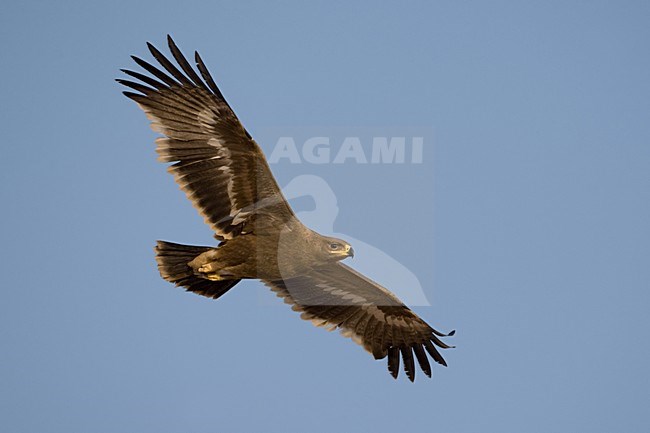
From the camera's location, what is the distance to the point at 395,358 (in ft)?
43.8

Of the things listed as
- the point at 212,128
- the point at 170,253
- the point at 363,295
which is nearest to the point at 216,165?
the point at 212,128

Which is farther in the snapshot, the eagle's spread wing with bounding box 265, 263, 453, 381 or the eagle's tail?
the eagle's spread wing with bounding box 265, 263, 453, 381

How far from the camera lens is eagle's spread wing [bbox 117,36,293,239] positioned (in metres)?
11.5

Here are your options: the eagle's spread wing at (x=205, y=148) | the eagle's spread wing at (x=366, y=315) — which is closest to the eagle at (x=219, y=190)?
the eagle's spread wing at (x=205, y=148)

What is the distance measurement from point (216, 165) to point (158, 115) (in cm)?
94

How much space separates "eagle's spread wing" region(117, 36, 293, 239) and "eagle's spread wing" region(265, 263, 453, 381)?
5.95 feet

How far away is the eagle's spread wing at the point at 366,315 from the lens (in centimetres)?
1327

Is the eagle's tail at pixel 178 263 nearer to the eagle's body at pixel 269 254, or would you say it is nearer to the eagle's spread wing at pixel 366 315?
the eagle's body at pixel 269 254

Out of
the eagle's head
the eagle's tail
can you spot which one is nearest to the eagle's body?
the eagle's head

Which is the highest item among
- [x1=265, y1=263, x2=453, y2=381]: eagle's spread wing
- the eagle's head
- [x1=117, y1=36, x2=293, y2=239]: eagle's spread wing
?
[x1=117, y1=36, x2=293, y2=239]: eagle's spread wing

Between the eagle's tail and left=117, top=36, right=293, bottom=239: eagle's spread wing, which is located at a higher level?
left=117, top=36, right=293, bottom=239: eagle's spread wing

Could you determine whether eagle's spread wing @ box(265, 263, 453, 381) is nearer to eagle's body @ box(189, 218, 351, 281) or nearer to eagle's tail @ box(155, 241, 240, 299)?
eagle's body @ box(189, 218, 351, 281)

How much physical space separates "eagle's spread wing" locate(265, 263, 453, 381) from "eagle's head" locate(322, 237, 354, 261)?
1433mm

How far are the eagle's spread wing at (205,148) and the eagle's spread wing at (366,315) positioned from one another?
1.81m
